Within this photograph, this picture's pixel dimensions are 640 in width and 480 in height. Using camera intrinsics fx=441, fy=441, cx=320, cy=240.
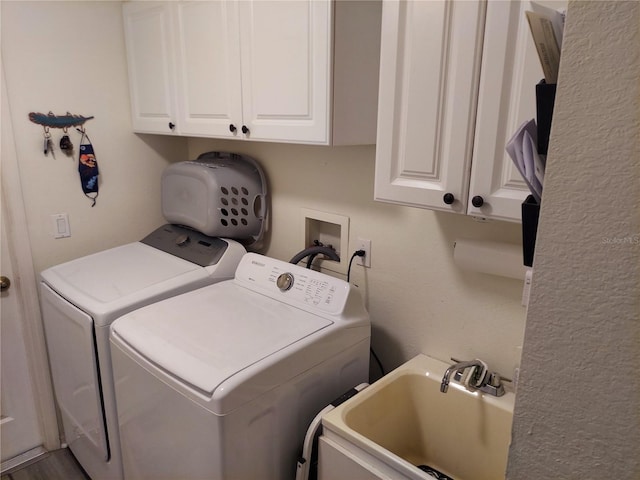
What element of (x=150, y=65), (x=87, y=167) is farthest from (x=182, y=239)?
(x=150, y=65)

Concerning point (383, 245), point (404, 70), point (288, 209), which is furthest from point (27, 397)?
point (404, 70)

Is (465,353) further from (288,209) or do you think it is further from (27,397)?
(27,397)

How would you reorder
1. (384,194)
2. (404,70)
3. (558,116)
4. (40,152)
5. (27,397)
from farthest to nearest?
(27,397) → (40,152) → (384,194) → (404,70) → (558,116)

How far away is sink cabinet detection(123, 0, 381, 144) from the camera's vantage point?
53.9 inches

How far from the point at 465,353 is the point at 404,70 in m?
0.96

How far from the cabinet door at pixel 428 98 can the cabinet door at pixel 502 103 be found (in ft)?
0.09

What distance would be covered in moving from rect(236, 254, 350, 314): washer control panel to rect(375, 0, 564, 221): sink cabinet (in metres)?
0.44

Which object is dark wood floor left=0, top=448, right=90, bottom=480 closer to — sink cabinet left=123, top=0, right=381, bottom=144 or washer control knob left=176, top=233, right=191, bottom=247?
washer control knob left=176, top=233, right=191, bottom=247

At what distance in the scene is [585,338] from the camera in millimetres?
403

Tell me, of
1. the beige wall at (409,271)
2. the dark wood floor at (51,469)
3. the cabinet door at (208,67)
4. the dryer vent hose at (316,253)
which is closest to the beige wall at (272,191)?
the beige wall at (409,271)

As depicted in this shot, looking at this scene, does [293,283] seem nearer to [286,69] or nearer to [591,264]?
[286,69]

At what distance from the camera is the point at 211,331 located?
138 cm

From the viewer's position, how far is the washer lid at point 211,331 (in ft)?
3.98

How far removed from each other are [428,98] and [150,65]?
144cm
